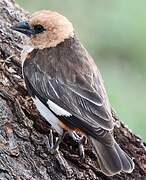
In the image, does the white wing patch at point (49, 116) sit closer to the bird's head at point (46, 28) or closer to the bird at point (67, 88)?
the bird at point (67, 88)

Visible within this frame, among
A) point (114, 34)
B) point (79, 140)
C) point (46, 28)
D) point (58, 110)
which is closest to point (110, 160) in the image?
point (79, 140)

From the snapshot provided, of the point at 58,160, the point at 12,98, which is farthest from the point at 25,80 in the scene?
the point at 58,160

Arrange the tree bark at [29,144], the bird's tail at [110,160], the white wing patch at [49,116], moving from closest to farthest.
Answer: the tree bark at [29,144]
the bird's tail at [110,160]
the white wing patch at [49,116]

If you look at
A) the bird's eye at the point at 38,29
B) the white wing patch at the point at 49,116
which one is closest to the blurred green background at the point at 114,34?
the bird's eye at the point at 38,29

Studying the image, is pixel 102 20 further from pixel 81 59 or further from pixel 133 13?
pixel 81 59

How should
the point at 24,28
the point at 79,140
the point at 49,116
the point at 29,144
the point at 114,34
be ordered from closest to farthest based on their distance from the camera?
1. the point at 29,144
2. the point at 49,116
3. the point at 79,140
4. the point at 24,28
5. the point at 114,34

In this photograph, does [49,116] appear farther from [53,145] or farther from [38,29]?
[38,29]

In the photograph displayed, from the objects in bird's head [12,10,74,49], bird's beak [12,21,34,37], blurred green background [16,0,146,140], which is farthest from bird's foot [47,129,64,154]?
blurred green background [16,0,146,140]
